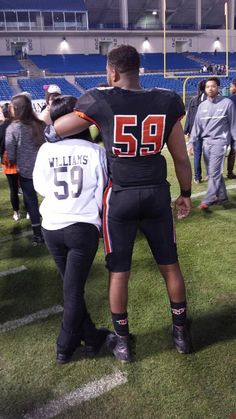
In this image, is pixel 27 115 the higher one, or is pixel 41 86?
pixel 41 86

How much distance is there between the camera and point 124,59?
2367 millimetres

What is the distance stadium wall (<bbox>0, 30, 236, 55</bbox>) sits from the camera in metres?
36.8

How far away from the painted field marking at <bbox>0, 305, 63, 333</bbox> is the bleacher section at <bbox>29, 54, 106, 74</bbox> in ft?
108

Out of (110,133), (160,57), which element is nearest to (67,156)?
(110,133)

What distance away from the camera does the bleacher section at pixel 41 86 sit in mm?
27188

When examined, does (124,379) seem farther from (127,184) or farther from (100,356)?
(127,184)

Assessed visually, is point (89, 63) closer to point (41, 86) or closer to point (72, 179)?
point (41, 86)

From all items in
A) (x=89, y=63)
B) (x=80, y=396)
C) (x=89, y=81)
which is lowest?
(x=80, y=396)

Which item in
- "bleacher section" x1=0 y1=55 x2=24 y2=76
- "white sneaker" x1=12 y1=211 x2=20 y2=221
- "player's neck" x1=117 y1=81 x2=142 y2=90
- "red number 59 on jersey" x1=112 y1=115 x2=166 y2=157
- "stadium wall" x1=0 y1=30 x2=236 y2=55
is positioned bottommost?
"white sneaker" x1=12 y1=211 x2=20 y2=221

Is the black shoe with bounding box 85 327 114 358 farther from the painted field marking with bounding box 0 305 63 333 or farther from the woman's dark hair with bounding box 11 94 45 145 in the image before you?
the woman's dark hair with bounding box 11 94 45 145

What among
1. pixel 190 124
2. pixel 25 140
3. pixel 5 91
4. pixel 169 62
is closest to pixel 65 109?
pixel 25 140

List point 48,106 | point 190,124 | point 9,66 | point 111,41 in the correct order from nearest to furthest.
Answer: point 48,106 → point 190,124 → point 9,66 → point 111,41

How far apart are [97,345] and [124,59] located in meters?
2.03

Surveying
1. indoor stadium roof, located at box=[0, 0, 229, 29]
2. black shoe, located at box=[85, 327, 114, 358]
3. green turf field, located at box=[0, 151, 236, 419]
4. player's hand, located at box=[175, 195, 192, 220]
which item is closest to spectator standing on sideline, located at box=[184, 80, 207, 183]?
green turf field, located at box=[0, 151, 236, 419]
